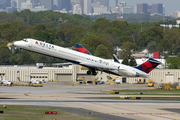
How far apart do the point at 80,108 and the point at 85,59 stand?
31084 millimetres

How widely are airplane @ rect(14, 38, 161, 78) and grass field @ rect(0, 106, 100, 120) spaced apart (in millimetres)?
27154

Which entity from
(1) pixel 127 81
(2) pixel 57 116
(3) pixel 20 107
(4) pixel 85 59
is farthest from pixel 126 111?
(1) pixel 127 81

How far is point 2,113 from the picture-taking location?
5516 centimetres

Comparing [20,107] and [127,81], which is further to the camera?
[127,81]

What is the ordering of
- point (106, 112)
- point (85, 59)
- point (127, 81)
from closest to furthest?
point (106, 112), point (85, 59), point (127, 81)

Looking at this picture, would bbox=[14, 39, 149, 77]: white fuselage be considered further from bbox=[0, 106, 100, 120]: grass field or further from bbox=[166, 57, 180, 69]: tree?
bbox=[166, 57, 180, 69]: tree

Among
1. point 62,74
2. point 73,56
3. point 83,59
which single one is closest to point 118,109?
point 73,56

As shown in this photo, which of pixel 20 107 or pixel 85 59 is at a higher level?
pixel 85 59

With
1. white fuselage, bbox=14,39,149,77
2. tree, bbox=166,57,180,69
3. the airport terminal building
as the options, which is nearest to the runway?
white fuselage, bbox=14,39,149,77

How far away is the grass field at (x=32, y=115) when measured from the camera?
173 feet

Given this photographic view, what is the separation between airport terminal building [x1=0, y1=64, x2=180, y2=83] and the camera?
146250mm

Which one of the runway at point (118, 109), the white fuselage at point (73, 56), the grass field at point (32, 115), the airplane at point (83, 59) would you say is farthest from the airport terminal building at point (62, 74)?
the grass field at point (32, 115)

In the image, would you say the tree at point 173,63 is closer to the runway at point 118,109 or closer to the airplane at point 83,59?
the airplane at point 83,59

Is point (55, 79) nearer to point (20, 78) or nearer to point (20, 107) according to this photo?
point (20, 78)
